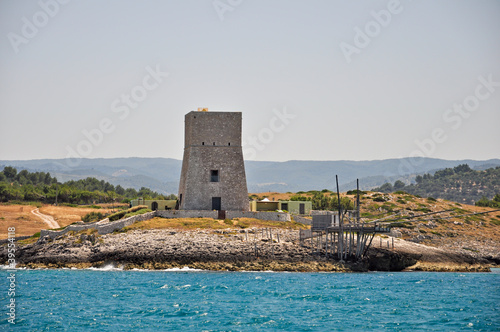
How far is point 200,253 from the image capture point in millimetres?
51812

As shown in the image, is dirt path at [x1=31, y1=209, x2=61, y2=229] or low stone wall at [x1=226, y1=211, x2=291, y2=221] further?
dirt path at [x1=31, y1=209, x2=61, y2=229]

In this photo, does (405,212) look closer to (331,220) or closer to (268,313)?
(331,220)

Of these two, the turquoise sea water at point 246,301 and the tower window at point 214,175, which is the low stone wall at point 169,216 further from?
the turquoise sea water at point 246,301

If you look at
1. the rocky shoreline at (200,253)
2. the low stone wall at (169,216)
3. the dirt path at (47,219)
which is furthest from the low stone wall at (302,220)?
the dirt path at (47,219)

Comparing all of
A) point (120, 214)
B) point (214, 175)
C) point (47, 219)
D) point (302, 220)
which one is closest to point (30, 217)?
point (47, 219)

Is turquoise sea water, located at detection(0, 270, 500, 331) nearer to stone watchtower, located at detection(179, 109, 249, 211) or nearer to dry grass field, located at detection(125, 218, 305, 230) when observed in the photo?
dry grass field, located at detection(125, 218, 305, 230)

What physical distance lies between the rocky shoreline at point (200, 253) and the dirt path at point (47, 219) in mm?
23021

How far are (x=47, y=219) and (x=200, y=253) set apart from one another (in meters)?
41.6

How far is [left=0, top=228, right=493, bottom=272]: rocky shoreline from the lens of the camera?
2025 inches

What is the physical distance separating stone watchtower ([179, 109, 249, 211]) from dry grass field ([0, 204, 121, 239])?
881 inches

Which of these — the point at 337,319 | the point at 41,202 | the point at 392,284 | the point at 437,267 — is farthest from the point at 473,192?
the point at 337,319

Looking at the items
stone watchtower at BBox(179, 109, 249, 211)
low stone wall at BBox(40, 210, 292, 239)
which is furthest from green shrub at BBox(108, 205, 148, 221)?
stone watchtower at BBox(179, 109, 249, 211)

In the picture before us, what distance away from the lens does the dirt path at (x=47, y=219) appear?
80.5 metres

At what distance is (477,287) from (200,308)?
22472 mm
